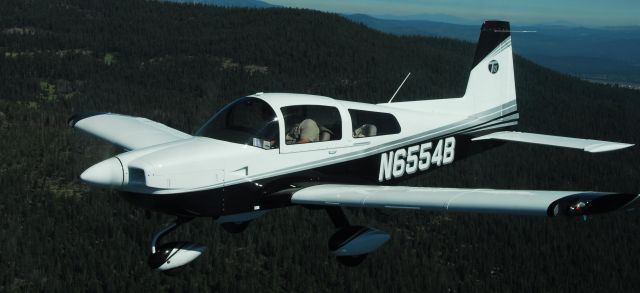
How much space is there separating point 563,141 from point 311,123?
22.3 ft

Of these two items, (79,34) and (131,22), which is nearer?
(79,34)

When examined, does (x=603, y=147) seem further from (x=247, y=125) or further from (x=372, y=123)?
(x=247, y=125)

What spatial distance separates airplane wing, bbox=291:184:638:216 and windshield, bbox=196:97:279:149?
117cm

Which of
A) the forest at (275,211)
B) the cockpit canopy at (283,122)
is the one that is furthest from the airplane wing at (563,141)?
the forest at (275,211)

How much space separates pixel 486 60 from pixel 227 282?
880 inches

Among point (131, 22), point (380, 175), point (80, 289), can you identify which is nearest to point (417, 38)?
point (131, 22)

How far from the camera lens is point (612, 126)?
92.7 metres

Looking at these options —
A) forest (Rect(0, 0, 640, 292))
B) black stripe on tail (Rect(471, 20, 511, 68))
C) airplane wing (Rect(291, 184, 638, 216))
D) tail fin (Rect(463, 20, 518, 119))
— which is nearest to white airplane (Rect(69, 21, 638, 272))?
airplane wing (Rect(291, 184, 638, 216))

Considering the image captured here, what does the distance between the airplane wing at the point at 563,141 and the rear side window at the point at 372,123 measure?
3770 millimetres

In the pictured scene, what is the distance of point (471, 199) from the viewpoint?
391 inches

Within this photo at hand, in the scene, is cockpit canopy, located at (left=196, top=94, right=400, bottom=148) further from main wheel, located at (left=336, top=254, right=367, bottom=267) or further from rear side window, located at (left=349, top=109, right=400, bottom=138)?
main wheel, located at (left=336, top=254, right=367, bottom=267)

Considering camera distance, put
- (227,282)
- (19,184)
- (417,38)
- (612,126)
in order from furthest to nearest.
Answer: (417,38)
(612,126)
(19,184)
(227,282)

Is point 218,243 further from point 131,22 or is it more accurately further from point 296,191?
point 131,22

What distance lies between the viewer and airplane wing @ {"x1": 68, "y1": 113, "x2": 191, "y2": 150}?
577 inches
